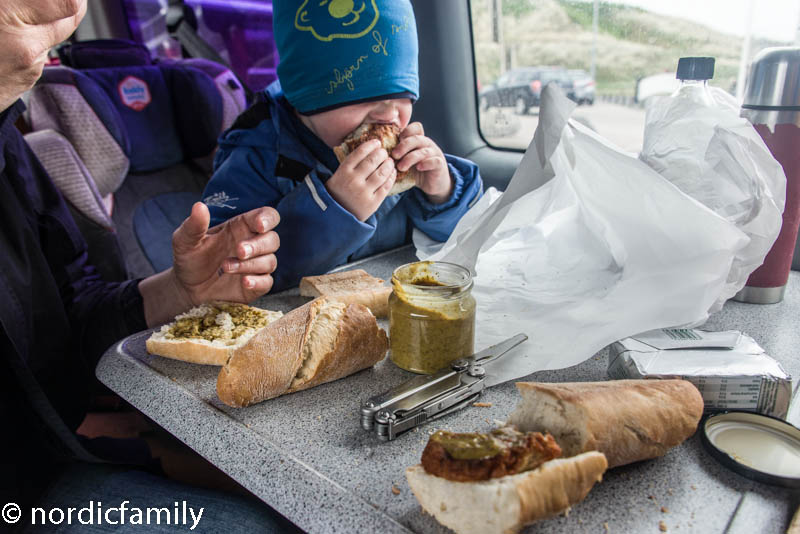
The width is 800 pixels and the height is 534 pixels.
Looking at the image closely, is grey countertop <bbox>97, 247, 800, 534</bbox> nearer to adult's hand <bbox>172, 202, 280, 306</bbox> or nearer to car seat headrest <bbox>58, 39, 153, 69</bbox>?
adult's hand <bbox>172, 202, 280, 306</bbox>

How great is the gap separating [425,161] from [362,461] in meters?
0.97

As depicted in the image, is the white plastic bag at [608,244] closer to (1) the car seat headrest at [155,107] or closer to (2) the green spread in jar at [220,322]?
(2) the green spread in jar at [220,322]

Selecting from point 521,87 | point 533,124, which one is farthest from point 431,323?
point 521,87

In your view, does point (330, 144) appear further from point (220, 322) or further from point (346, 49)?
point (220, 322)

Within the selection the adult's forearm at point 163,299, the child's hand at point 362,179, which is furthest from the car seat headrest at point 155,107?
the child's hand at point 362,179

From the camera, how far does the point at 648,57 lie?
1.69 meters

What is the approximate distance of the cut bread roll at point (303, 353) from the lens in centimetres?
76

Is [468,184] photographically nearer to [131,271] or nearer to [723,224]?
[723,224]

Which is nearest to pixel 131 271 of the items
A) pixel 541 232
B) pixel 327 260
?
pixel 327 260

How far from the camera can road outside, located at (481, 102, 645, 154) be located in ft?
5.66

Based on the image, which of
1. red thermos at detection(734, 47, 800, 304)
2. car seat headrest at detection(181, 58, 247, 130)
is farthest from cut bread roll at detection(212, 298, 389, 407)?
car seat headrest at detection(181, 58, 247, 130)

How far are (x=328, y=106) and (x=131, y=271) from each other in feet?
3.96

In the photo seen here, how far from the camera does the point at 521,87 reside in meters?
2.08

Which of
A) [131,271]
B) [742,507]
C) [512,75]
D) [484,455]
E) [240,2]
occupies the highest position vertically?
[240,2]
